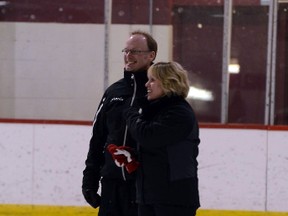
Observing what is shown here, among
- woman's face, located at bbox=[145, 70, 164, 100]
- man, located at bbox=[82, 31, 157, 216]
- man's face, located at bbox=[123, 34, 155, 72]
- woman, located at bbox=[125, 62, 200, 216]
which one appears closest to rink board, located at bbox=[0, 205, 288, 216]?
man, located at bbox=[82, 31, 157, 216]

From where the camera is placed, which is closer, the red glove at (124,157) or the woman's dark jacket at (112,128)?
the red glove at (124,157)

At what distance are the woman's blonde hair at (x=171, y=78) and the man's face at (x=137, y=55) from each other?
0.28 metres

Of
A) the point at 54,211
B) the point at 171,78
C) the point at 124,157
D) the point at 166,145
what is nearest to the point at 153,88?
the point at 171,78

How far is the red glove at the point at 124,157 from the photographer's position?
344cm

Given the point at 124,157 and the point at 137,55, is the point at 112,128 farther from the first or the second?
the point at 137,55

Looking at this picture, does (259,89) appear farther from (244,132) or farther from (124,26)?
(124,26)

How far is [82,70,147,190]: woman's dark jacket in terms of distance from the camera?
361cm

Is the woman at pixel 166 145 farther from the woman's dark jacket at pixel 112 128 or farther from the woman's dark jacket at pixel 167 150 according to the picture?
the woman's dark jacket at pixel 112 128

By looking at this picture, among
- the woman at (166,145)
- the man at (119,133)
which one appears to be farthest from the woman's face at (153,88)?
the man at (119,133)

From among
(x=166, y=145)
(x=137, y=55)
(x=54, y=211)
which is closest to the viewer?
(x=166, y=145)

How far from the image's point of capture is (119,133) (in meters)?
3.61

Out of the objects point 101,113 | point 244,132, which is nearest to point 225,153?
point 244,132

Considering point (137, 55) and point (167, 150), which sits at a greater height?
point (137, 55)

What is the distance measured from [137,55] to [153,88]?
1.07ft
